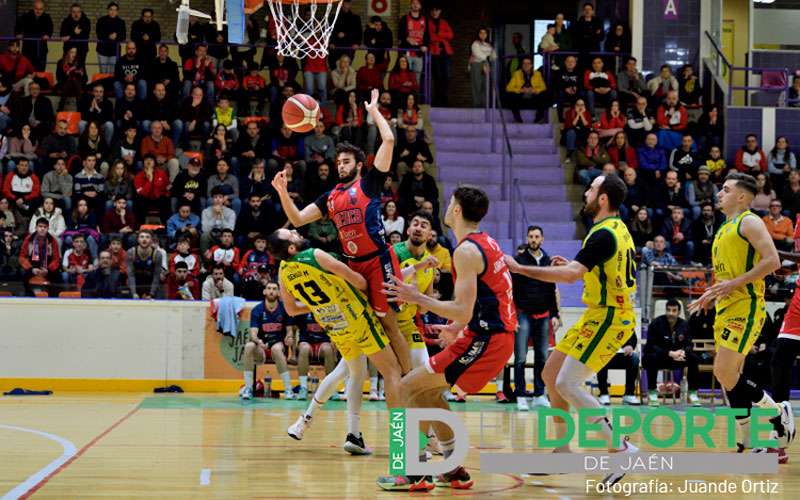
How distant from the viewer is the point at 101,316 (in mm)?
16750

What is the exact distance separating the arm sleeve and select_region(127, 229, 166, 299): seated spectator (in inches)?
410

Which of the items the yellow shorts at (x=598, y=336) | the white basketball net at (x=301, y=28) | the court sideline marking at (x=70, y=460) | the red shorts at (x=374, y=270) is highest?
the white basketball net at (x=301, y=28)

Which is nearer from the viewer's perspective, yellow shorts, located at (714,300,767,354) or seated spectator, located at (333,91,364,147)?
yellow shorts, located at (714,300,767,354)

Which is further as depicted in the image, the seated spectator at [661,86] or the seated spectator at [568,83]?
the seated spectator at [568,83]

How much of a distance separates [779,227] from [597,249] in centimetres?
1274

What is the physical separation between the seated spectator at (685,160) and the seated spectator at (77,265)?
35.2 feet

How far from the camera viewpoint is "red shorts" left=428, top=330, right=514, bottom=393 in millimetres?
7250

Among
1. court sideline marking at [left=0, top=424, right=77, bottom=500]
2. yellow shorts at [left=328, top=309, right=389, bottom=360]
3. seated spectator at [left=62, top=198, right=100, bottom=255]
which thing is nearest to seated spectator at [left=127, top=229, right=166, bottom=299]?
seated spectator at [left=62, top=198, right=100, bottom=255]

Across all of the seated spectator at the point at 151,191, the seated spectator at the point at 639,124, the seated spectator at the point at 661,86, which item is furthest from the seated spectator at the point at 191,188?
the seated spectator at the point at 661,86

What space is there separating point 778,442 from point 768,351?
276 inches

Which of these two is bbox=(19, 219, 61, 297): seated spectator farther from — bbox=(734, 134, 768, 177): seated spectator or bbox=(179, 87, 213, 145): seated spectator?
bbox=(734, 134, 768, 177): seated spectator

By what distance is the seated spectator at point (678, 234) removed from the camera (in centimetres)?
1872

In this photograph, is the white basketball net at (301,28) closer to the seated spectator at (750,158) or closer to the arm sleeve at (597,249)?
the arm sleeve at (597,249)

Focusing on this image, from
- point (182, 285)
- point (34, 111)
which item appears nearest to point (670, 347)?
point (182, 285)
